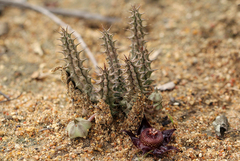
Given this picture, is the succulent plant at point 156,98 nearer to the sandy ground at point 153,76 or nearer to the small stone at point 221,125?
the sandy ground at point 153,76

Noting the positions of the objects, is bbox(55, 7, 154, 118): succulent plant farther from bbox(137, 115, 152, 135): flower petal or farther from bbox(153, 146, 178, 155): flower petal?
bbox(153, 146, 178, 155): flower petal

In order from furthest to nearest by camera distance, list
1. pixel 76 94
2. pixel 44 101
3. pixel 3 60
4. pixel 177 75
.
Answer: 1. pixel 3 60
2. pixel 177 75
3. pixel 44 101
4. pixel 76 94

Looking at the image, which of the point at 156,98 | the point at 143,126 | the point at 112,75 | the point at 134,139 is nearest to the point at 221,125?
the point at 156,98

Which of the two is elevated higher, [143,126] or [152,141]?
[143,126]

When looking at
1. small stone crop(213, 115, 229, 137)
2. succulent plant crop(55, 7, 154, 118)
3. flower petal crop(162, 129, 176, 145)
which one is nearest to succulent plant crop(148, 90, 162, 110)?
succulent plant crop(55, 7, 154, 118)

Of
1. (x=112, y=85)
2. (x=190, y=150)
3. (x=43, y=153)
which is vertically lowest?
(x=190, y=150)

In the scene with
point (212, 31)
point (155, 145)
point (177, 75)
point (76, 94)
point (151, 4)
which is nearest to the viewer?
point (155, 145)

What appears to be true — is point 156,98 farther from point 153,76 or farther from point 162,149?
point 153,76

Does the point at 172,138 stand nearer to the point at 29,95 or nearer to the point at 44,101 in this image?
the point at 44,101

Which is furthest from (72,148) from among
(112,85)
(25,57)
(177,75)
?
(25,57)
